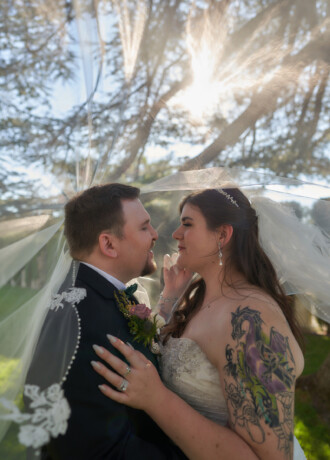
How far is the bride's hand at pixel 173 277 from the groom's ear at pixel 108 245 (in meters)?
0.97

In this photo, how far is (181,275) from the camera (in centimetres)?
339

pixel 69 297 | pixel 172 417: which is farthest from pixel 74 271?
pixel 172 417

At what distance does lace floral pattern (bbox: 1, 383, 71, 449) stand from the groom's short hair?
87 cm

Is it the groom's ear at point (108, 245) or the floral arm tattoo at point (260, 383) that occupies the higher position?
the groom's ear at point (108, 245)

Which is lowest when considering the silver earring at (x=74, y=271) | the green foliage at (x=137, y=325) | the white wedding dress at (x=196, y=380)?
the white wedding dress at (x=196, y=380)

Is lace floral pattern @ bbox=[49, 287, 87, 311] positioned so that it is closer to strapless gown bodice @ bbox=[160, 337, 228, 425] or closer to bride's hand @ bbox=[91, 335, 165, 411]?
bride's hand @ bbox=[91, 335, 165, 411]

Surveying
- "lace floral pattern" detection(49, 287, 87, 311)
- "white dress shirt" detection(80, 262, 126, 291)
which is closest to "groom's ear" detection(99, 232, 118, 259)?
"white dress shirt" detection(80, 262, 126, 291)

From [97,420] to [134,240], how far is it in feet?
3.44

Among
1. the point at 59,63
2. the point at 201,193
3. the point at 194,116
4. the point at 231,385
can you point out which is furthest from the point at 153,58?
the point at 231,385

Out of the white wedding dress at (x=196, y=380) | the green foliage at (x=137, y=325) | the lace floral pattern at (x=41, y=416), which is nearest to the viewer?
the lace floral pattern at (x=41, y=416)

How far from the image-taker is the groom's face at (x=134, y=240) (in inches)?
98.7

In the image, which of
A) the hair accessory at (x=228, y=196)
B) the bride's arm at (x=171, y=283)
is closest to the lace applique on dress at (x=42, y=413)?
the hair accessory at (x=228, y=196)

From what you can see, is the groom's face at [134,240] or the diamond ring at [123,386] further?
the groom's face at [134,240]

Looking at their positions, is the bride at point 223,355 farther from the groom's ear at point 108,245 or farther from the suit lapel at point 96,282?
the groom's ear at point 108,245
